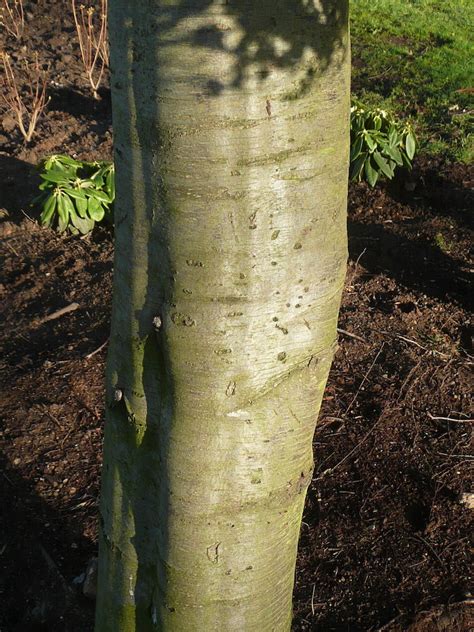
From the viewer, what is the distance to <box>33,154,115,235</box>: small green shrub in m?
4.65

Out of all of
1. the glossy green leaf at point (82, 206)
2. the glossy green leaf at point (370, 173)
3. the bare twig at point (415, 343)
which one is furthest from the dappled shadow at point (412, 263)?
the glossy green leaf at point (82, 206)

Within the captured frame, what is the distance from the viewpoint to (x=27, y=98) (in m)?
6.46

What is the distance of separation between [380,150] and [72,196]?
6.92ft

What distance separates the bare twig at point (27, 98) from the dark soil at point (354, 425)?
940 mm

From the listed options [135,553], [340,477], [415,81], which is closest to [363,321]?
[340,477]

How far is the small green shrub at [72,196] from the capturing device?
4.65 meters

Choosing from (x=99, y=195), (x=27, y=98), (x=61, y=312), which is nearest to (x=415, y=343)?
(x=61, y=312)

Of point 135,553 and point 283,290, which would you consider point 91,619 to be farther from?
point 283,290

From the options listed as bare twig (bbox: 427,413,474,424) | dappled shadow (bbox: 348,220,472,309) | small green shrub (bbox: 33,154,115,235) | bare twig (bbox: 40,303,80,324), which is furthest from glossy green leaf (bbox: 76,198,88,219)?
bare twig (bbox: 427,413,474,424)

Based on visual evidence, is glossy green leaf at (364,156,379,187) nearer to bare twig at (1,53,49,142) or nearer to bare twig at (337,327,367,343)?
bare twig at (337,327,367,343)

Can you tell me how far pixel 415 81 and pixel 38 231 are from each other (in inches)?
146

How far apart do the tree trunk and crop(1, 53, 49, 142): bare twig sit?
4410 millimetres

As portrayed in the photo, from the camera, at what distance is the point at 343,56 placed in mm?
1356

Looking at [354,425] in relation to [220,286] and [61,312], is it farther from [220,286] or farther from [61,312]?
[220,286]
